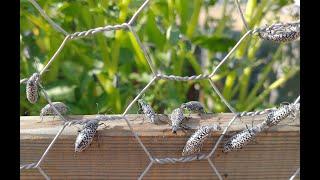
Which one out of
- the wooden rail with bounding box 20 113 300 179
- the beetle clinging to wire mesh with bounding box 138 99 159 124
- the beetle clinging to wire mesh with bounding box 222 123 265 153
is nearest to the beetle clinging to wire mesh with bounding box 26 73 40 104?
the wooden rail with bounding box 20 113 300 179

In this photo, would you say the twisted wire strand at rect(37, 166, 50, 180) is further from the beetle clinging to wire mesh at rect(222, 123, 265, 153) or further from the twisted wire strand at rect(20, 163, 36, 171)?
the beetle clinging to wire mesh at rect(222, 123, 265, 153)

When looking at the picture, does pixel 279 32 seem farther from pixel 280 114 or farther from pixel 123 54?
pixel 123 54

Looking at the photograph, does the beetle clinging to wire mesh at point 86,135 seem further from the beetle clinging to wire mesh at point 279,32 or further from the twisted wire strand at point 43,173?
the beetle clinging to wire mesh at point 279,32

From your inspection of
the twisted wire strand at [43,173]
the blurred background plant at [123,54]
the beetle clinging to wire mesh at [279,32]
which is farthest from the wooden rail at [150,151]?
the blurred background plant at [123,54]

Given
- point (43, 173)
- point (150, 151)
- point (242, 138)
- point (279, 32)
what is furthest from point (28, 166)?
point (279, 32)

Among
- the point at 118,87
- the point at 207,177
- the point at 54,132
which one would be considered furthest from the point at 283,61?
the point at 54,132
